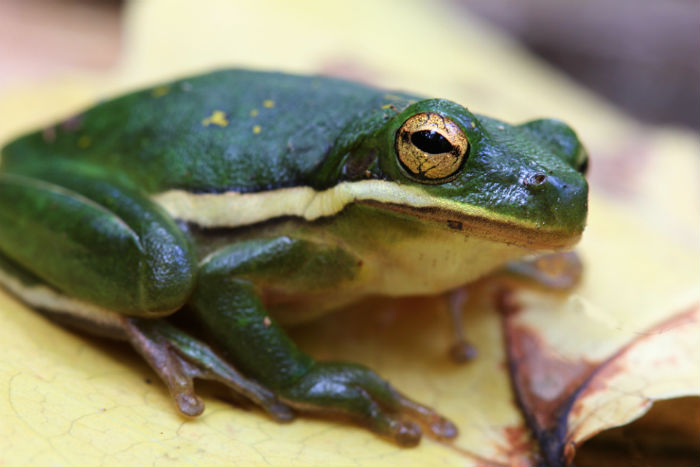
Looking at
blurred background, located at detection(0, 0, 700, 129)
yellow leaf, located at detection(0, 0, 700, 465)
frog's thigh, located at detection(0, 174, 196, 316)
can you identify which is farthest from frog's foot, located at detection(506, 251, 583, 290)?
blurred background, located at detection(0, 0, 700, 129)

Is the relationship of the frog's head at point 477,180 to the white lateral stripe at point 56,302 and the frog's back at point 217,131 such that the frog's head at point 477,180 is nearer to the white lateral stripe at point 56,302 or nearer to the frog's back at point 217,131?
the frog's back at point 217,131

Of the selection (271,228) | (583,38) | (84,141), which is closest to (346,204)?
(271,228)

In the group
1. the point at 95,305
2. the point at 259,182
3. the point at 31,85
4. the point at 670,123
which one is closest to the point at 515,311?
the point at 259,182

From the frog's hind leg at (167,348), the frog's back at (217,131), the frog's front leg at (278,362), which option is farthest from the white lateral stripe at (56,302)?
the frog's back at (217,131)

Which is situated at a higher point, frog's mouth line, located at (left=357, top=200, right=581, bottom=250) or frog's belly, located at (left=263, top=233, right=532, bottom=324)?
frog's mouth line, located at (left=357, top=200, right=581, bottom=250)

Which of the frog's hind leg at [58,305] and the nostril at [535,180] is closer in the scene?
the nostril at [535,180]

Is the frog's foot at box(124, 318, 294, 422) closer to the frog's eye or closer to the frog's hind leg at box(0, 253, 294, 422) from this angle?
the frog's hind leg at box(0, 253, 294, 422)
